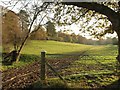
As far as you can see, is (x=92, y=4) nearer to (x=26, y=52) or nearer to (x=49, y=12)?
(x=49, y=12)

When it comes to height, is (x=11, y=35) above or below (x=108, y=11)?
below

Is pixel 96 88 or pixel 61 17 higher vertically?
pixel 61 17

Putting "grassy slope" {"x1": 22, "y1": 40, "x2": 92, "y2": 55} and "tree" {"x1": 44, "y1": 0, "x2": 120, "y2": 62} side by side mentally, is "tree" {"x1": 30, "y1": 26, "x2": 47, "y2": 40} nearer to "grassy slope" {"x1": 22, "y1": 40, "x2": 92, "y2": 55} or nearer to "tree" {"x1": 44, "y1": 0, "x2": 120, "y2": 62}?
"grassy slope" {"x1": 22, "y1": 40, "x2": 92, "y2": 55}

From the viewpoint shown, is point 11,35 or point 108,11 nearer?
point 108,11

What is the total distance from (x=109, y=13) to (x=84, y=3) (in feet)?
3.45

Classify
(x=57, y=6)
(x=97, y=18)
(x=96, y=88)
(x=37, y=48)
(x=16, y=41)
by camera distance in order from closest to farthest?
(x=96, y=88), (x=57, y=6), (x=97, y=18), (x=16, y=41), (x=37, y=48)

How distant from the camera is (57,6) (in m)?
12.0

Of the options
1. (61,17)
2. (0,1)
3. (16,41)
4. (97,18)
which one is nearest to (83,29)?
(97,18)

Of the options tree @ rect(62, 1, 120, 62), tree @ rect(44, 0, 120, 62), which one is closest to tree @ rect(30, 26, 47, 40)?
tree @ rect(44, 0, 120, 62)

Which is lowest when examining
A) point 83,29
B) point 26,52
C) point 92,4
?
point 26,52

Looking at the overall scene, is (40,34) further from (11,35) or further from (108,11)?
(108,11)

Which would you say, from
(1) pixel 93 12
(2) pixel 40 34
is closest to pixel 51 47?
(2) pixel 40 34

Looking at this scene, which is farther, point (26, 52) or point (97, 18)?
point (26, 52)

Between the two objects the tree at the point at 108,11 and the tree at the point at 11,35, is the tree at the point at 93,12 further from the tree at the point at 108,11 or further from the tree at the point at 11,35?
the tree at the point at 11,35
